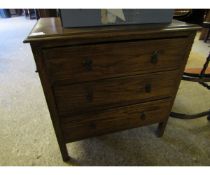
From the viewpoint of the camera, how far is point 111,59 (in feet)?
2.58

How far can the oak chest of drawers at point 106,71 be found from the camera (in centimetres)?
71

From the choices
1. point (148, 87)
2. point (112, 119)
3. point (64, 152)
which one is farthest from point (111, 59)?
point (64, 152)

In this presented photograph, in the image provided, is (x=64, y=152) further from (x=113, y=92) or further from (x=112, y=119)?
(x=113, y=92)

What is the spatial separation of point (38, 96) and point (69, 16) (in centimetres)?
121

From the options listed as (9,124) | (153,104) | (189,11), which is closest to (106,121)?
(153,104)

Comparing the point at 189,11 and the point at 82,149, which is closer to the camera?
the point at 82,149

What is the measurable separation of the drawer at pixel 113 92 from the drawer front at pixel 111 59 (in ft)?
0.15

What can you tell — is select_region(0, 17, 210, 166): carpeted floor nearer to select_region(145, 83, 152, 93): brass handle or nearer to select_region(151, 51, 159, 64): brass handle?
select_region(145, 83, 152, 93): brass handle

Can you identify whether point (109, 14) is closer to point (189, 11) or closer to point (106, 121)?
point (106, 121)

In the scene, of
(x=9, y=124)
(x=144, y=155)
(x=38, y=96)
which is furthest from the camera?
(x=38, y=96)

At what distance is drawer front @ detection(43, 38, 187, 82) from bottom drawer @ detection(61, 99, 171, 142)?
261mm

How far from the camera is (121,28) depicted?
76cm

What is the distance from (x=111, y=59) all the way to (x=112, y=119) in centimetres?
42

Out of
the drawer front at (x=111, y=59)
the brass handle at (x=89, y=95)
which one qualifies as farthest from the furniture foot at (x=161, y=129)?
the brass handle at (x=89, y=95)
